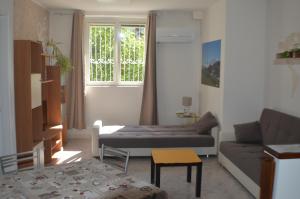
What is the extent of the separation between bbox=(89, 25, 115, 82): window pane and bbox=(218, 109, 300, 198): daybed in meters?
3.12

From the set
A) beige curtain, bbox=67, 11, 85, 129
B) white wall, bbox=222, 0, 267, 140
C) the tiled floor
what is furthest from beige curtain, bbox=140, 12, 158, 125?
white wall, bbox=222, 0, 267, 140

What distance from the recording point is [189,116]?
5914 mm

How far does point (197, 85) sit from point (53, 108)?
308 cm

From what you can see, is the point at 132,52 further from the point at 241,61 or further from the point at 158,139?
the point at 241,61

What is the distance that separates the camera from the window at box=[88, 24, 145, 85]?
6305mm

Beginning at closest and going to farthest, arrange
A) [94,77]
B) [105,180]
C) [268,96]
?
[105,180]
[268,96]
[94,77]

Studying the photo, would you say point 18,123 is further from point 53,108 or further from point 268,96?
point 268,96

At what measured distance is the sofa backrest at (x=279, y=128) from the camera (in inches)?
141

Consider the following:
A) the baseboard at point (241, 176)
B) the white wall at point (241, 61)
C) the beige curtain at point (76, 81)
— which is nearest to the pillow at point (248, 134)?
the white wall at point (241, 61)

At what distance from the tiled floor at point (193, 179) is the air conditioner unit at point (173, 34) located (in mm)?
2624

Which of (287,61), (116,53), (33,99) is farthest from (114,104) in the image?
(287,61)

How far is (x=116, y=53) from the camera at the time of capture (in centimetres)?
632

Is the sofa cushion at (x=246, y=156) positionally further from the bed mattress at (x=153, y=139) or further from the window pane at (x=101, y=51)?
the window pane at (x=101, y=51)

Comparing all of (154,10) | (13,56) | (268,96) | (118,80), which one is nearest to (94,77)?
(118,80)
